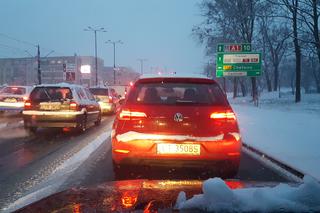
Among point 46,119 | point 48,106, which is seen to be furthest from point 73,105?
point 46,119

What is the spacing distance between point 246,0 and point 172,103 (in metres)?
35.1

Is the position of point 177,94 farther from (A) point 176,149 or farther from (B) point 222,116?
(A) point 176,149

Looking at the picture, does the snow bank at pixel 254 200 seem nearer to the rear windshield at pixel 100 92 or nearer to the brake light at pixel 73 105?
the brake light at pixel 73 105

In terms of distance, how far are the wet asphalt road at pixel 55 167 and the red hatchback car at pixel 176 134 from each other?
83cm

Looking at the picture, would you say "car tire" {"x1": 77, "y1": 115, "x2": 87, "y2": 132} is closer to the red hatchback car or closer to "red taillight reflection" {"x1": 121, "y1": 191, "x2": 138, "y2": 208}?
the red hatchback car

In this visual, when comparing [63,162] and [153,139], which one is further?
[63,162]

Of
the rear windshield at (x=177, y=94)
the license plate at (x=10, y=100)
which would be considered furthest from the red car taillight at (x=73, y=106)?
the license plate at (x=10, y=100)

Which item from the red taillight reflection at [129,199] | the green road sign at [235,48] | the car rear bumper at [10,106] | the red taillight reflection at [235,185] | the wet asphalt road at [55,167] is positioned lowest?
the wet asphalt road at [55,167]

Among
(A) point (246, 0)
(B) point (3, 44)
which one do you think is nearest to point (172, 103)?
(A) point (246, 0)

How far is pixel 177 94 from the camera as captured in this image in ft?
24.0

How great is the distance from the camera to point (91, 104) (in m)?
17.2

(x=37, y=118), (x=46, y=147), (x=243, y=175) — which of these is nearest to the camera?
(x=243, y=175)

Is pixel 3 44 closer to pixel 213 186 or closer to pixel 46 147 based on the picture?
pixel 46 147

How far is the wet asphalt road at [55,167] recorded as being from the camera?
7.19 m
